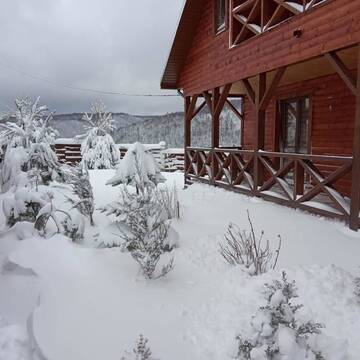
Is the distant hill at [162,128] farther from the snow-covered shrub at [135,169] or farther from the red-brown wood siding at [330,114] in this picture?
the snow-covered shrub at [135,169]

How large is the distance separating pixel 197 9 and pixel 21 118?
19.4 feet

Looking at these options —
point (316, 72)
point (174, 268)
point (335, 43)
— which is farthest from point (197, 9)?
point (174, 268)

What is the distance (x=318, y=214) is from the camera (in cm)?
580

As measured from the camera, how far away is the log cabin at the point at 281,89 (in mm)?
5461

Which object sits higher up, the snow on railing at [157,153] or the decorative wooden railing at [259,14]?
the decorative wooden railing at [259,14]

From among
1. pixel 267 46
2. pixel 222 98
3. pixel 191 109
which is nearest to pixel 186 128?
pixel 191 109

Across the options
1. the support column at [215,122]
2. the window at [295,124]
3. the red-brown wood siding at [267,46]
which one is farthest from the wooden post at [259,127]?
the window at [295,124]

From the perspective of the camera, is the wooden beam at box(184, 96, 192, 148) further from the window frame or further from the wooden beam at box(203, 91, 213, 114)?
the window frame

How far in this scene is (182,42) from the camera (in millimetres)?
10750

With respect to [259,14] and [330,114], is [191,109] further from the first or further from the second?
[330,114]

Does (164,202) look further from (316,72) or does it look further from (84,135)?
(84,135)

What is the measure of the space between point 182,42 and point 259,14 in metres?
3.37

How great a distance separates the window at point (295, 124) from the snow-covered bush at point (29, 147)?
6.37m

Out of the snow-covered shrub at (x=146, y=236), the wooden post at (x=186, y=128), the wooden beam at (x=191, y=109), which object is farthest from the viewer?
the wooden post at (x=186, y=128)
